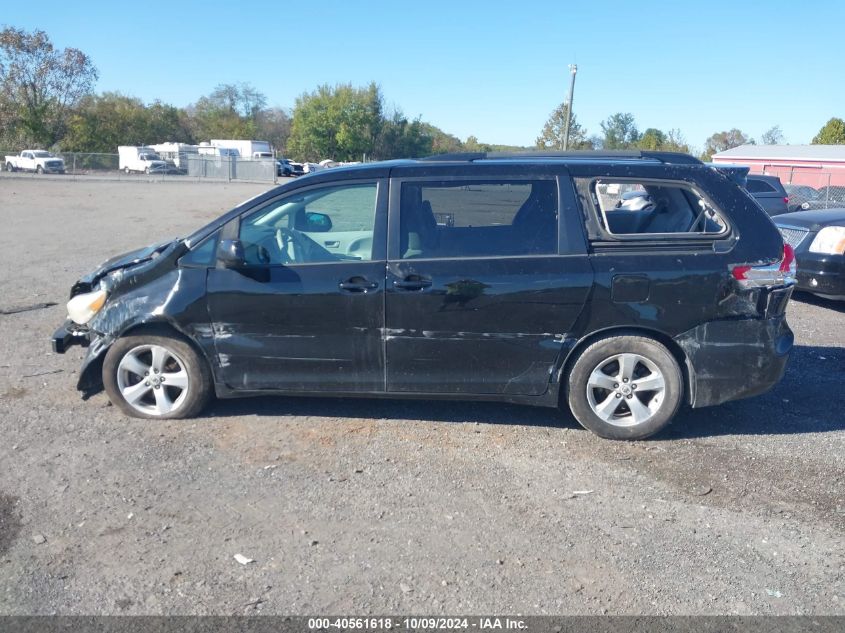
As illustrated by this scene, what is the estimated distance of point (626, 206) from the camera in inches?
240

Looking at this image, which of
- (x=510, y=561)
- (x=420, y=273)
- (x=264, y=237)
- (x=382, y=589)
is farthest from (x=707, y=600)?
(x=264, y=237)

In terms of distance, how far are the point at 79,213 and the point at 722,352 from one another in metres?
20.9

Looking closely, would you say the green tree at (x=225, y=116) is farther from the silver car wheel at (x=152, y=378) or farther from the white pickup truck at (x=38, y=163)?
the silver car wheel at (x=152, y=378)

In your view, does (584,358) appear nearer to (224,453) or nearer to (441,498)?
(441,498)

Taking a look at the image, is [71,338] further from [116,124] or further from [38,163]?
[116,124]

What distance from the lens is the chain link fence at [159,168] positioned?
53312mm

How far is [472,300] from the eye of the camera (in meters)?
4.96

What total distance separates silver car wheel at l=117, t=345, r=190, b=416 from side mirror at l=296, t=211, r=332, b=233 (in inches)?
50.1

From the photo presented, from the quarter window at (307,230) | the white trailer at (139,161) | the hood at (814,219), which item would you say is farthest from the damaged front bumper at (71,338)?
the white trailer at (139,161)

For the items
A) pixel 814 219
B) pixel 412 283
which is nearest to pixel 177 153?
pixel 814 219

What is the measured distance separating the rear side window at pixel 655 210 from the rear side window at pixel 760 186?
49.9ft

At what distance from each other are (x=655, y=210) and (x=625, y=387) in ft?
4.78

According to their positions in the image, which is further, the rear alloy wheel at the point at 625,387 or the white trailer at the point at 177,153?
the white trailer at the point at 177,153

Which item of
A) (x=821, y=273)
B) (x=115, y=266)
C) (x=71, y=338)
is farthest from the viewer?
(x=821, y=273)
